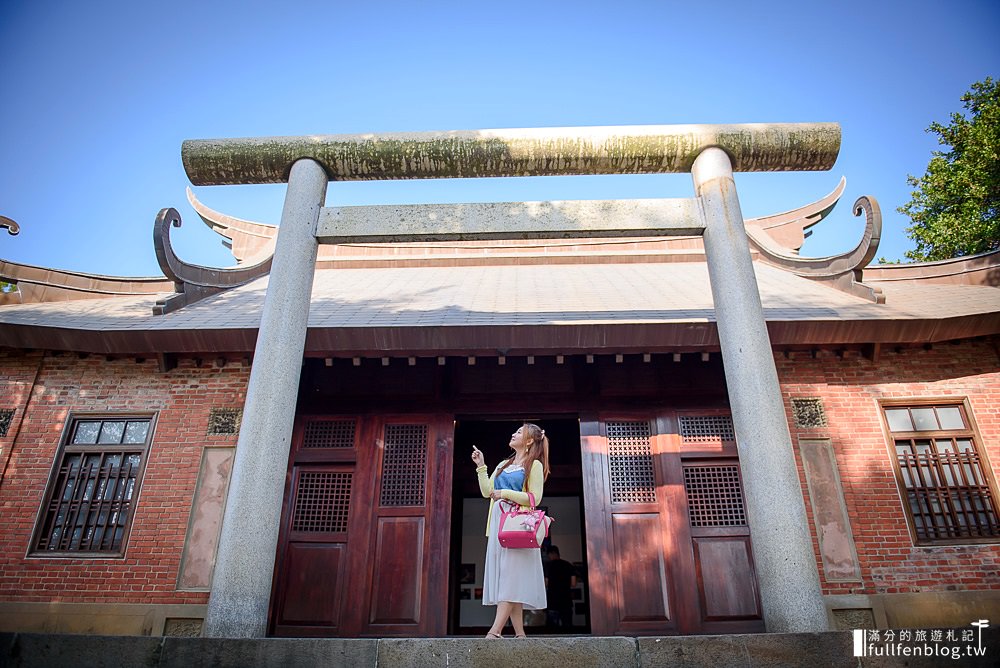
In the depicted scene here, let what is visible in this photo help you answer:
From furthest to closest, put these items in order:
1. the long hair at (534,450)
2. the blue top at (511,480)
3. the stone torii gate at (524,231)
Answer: the long hair at (534,450)
the blue top at (511,480)
the stone torii gate at (524,231)

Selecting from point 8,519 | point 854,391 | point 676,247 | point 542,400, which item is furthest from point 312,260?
point 676,247

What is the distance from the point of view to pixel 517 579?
12.7ft

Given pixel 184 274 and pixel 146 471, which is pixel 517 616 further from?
pixel 184 274

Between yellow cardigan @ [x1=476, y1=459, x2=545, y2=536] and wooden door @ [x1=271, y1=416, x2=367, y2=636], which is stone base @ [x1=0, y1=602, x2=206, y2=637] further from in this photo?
yellow cardigan @ [x1=476, y1=459, x2=545, y2=536]

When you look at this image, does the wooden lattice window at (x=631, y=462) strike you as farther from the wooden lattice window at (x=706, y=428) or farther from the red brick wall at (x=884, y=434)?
the red brick wall at (x=884, y=434)

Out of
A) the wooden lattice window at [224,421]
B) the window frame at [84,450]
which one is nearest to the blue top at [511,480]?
the wooden lattice window at [224,421]

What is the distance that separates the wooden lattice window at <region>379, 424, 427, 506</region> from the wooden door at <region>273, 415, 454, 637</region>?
0.03 ft

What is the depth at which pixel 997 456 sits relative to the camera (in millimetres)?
6098

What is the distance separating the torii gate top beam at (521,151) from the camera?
4.81 m

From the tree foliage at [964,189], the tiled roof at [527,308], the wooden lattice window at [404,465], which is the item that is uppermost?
the tree foliage at [964,189]

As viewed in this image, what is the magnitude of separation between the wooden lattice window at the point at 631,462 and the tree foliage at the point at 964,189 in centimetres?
1035

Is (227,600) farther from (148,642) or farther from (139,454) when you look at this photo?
(139,454)

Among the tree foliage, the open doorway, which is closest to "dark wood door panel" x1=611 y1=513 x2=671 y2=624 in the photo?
the open doorway

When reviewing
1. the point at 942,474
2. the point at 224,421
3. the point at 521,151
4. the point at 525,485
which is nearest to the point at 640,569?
the point at 525,485
